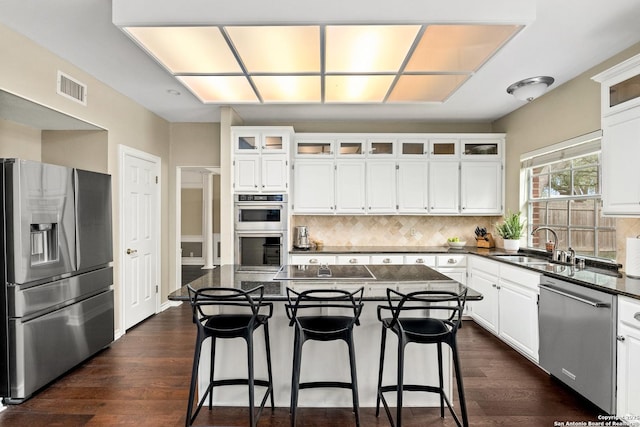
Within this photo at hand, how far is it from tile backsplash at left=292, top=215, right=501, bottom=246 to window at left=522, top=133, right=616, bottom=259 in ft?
3.14

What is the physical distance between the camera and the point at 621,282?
2506mm

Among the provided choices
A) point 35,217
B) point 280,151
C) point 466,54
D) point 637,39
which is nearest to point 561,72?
point 637,39

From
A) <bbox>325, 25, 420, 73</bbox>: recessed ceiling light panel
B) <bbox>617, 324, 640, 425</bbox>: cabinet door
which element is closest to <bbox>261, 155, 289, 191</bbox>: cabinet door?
<bbox>325, 25, 420, 73</bbox>: recessed ceiling light panel

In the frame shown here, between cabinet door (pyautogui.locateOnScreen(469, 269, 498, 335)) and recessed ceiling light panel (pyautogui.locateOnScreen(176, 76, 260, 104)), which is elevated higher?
recessed ceiling light panel (pyautogui.locateOnScreen(176, 76, 260, 104))

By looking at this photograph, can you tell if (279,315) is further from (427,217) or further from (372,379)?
(427,217)

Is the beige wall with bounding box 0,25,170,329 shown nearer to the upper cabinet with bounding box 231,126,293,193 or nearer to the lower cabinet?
the upper cabinet with bounding box 231,126,293,193

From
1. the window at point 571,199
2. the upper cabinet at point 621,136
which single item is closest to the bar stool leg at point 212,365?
the upper cabinet at point 621,136

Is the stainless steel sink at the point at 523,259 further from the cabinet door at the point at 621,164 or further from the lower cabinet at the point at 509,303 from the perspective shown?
the cabinet door at the point at 621,164

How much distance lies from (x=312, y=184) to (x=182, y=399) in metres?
2.98

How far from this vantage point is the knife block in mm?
4934

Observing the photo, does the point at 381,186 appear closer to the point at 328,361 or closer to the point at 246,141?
the point at 246,141

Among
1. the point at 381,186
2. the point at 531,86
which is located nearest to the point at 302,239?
the point at 381,186

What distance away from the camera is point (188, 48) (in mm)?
2502

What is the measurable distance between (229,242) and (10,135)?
7.72 feet
